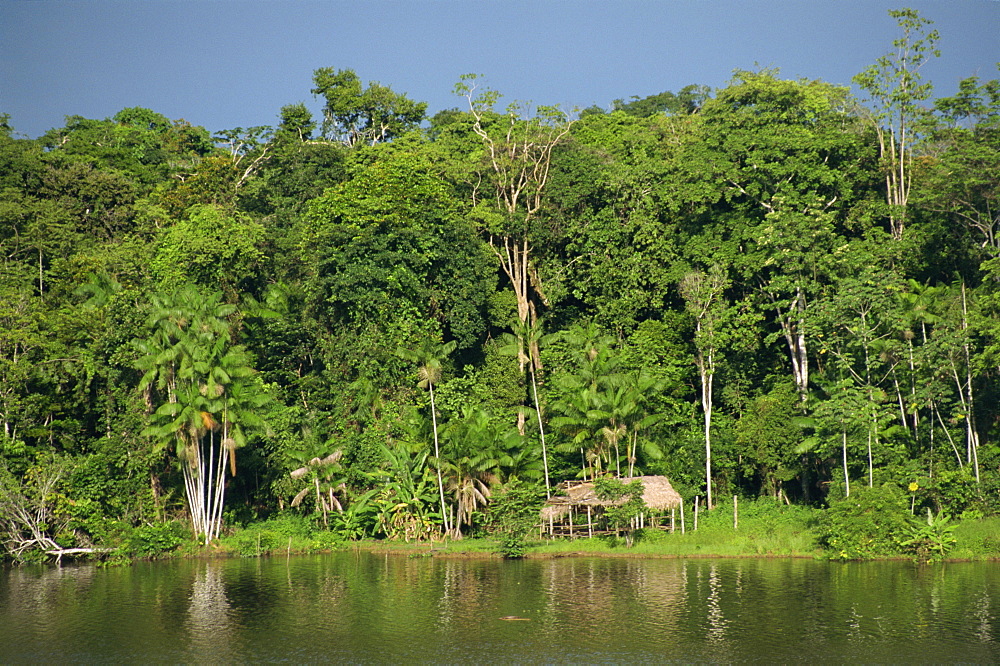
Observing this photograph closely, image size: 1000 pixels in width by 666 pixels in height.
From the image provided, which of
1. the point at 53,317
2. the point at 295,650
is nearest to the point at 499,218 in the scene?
the point at 53,317

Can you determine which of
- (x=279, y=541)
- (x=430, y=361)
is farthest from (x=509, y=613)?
(x=279, y=541)

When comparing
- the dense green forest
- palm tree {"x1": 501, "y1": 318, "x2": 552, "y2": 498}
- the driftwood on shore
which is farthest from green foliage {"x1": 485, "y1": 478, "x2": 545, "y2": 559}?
the driftwood on shore

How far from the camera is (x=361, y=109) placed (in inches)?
2222

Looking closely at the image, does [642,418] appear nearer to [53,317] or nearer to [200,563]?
[200,563]

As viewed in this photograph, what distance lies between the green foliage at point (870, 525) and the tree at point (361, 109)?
3351 centimetres

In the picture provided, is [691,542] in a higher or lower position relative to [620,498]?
lower

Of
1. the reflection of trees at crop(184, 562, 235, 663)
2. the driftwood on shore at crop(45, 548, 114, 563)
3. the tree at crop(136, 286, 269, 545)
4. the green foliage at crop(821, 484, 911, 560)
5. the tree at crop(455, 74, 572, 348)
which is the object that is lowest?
the reflection of trees at crop(184, 562, 235, 663)

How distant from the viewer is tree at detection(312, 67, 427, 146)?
2202 inches

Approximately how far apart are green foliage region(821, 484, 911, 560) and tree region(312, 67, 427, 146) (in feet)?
110

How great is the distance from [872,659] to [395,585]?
14773 mm

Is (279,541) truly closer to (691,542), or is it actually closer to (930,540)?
(691,542)

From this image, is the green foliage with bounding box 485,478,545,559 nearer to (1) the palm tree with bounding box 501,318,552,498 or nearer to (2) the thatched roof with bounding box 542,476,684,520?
(2) the thatched roof with bounding box 542,476,684,520

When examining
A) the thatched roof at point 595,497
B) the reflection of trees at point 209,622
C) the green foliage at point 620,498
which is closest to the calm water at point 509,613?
the reflection of trees at point 209,622

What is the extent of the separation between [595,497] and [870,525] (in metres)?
9.33
